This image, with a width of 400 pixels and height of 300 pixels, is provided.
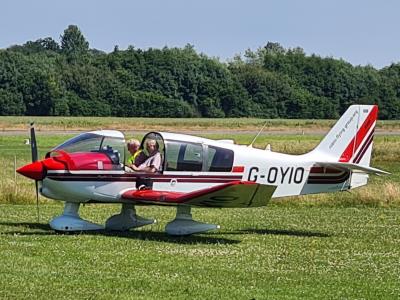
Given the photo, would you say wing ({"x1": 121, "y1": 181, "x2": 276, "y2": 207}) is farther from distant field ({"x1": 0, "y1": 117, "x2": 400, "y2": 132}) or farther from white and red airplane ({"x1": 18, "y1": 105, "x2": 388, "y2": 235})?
distant field ({"x1": 0, "y1": 117, "x2": 400, "y2": 132})

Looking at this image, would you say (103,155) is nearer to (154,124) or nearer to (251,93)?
(154,124)

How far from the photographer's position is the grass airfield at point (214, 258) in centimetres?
948

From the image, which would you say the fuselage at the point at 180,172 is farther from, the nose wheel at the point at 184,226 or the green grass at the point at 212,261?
the green grass at the point at 212,261

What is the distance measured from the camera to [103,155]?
1419 cm

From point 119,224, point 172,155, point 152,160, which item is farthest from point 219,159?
point 119,224

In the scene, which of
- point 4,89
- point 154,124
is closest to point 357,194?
point 154,124

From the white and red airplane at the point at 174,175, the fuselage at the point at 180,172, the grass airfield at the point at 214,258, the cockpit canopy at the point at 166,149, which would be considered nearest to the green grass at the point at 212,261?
the grass airfield at the point at 214,258

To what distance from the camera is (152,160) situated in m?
14.2

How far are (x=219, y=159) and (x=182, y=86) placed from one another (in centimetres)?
8765

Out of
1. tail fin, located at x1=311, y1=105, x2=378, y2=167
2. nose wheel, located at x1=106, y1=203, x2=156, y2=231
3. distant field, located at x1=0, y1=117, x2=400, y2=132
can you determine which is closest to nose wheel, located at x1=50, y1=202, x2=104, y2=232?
nose wheel, located at x1=106, y1=203, x2=156, y2=231

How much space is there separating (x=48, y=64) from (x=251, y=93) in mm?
24884

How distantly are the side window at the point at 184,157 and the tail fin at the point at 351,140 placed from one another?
2.24m

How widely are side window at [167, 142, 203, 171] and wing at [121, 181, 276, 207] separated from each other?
495 mm

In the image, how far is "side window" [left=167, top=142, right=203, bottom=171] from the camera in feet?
46.7
